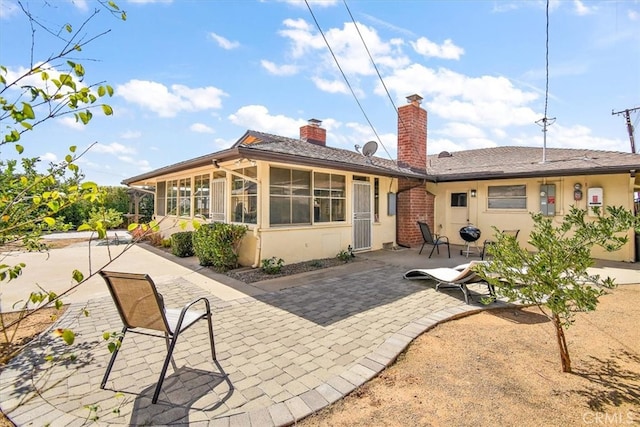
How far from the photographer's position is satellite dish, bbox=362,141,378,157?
11167mm

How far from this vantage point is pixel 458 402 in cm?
247

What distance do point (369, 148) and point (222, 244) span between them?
6734mm

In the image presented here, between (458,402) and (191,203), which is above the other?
(191,203)

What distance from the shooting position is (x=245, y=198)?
26.1 feet

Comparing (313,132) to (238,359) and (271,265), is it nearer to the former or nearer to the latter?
(271,265)

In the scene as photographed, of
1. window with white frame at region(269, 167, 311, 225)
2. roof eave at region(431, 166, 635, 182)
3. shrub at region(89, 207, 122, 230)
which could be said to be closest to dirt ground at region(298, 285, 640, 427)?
shrub at region(89, 207, 122, 230)

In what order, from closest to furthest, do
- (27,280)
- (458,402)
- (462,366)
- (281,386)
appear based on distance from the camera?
1. (458,402)
2. (281,386)
3. (462,366)
4. (27,280)

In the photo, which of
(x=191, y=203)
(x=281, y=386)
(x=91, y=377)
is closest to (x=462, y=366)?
(x=281, y=386)

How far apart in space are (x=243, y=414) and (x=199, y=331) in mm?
1848

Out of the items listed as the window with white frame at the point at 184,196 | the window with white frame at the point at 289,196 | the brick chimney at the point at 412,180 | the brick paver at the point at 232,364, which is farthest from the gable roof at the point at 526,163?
the window with white frame at the point at 184,196

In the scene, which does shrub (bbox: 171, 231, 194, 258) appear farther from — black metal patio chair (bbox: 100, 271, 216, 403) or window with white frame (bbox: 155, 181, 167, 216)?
black metal patio chair (bbox: 100, 271, 216, 403)

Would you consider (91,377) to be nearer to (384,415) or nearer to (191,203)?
(384,415)

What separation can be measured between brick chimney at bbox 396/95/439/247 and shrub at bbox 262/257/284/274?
5.72 metres

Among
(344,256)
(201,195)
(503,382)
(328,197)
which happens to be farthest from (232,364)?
(201,195)
